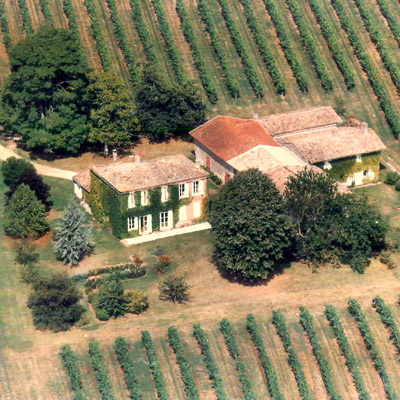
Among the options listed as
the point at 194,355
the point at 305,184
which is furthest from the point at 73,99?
the point at 194,355

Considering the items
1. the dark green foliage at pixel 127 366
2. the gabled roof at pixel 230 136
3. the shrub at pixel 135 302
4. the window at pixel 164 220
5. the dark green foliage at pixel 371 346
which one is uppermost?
the gabled roof at pixel 230 136

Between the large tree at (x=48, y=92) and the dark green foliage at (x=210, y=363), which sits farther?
the large tree at (x=48, y=92)

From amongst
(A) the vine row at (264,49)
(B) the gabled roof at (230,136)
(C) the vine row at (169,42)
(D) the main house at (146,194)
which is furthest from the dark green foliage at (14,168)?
(A) the vine row at (264,49)

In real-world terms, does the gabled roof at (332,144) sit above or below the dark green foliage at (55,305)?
above

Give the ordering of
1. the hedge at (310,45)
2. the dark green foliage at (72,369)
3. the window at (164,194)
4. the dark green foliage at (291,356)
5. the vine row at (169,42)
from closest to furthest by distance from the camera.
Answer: the dark green foliage at (72,369)
the dark green foliage at (291,356)
the window at (164,194)
the vine row at (169,42)
the hedge at (310,45)

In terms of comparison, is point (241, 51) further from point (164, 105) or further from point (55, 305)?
point (55, 305)

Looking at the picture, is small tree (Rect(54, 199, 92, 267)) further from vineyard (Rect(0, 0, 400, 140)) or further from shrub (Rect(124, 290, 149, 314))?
vineyard (Rect(0, 0, 400, 140))

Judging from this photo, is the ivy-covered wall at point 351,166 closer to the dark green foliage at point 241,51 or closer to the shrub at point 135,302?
the dark green foliage at point 241,51
